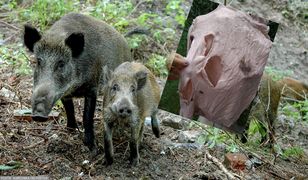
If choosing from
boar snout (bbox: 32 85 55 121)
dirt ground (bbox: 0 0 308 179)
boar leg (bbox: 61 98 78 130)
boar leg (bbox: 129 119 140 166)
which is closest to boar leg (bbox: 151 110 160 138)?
dirt ground (bbox: 0 0 308 179)

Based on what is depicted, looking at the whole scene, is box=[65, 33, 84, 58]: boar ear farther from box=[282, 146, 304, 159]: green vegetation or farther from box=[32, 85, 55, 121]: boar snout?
box=[282, 146, 304, 159]: green vegetation

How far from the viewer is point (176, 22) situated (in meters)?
9.07

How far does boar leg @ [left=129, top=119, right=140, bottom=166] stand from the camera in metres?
4.73

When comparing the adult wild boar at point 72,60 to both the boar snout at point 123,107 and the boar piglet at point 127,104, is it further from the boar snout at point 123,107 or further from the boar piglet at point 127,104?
the boar snout at point 123,107

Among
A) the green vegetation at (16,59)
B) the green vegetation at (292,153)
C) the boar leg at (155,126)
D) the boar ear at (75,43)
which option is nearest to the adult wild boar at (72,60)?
the boar ear at (75,43)

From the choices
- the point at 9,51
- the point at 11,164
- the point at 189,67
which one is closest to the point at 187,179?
the point at 11,164

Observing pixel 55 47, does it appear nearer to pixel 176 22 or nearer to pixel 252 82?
pixel 252 82

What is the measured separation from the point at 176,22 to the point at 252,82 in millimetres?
5986

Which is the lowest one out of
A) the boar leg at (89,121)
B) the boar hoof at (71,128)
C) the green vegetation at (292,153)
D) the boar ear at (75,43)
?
the green vegetation at (292,153)

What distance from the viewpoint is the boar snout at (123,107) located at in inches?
169

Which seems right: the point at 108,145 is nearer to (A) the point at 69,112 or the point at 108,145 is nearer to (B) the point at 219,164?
(A) the point at 69,112

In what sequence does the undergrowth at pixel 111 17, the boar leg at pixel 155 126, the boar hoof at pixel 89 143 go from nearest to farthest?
the boar hoof at pixel 89 143 → the boar leg at pixel 155 126 → the undergrowth at pixel 111 17

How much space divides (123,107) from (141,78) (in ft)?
1.68

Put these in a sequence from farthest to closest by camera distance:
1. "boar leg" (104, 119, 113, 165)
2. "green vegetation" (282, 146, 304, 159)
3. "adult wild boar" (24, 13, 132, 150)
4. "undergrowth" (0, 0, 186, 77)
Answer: "undergrowth" (0, 0, 186, 77) < "green vegetation" (282, 146, 304, 159) < "boar leg" (104, 119, 113, 165) < "adult wild boar" (24, 13, 132, 150)
